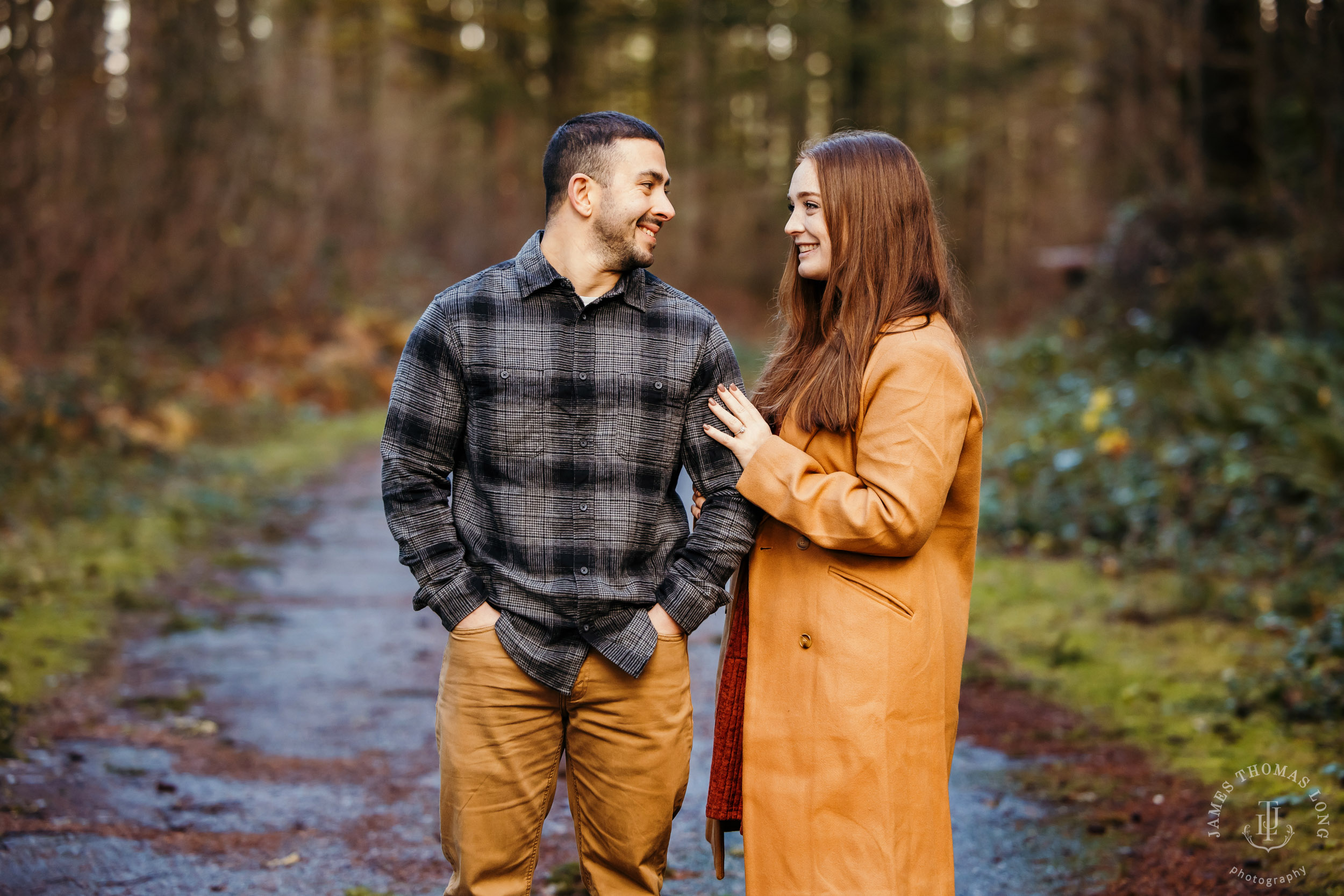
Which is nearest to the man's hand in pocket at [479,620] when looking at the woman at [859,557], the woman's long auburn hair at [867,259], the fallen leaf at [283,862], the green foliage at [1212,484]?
the woman at [859,557]

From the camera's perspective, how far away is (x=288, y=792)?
4750mm

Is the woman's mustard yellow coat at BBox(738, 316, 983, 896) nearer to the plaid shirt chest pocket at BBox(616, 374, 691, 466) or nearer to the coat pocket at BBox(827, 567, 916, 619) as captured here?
the coat pocket at BBox(827, 567, 916, 619)

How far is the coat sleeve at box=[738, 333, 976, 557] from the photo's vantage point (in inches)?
110

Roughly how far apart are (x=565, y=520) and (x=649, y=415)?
1.14ft

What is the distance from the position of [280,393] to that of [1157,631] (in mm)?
12131

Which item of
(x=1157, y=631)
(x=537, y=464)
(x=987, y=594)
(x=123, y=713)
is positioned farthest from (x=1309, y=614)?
(x=123, y=713)

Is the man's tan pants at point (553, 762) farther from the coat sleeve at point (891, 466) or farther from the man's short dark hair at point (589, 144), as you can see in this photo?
the man's short dark hair at point (589, 144)

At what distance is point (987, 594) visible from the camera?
7539 mm

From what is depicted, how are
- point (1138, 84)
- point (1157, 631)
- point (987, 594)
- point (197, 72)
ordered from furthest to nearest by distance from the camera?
point (197, 72) < point (1138, 84) < point (987, 594) < point (1157, 631)

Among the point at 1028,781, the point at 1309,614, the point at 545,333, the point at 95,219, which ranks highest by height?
the point at 95,219

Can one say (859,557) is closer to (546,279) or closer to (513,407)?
(513,407)

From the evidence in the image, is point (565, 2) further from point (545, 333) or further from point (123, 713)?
point (545, 333)
